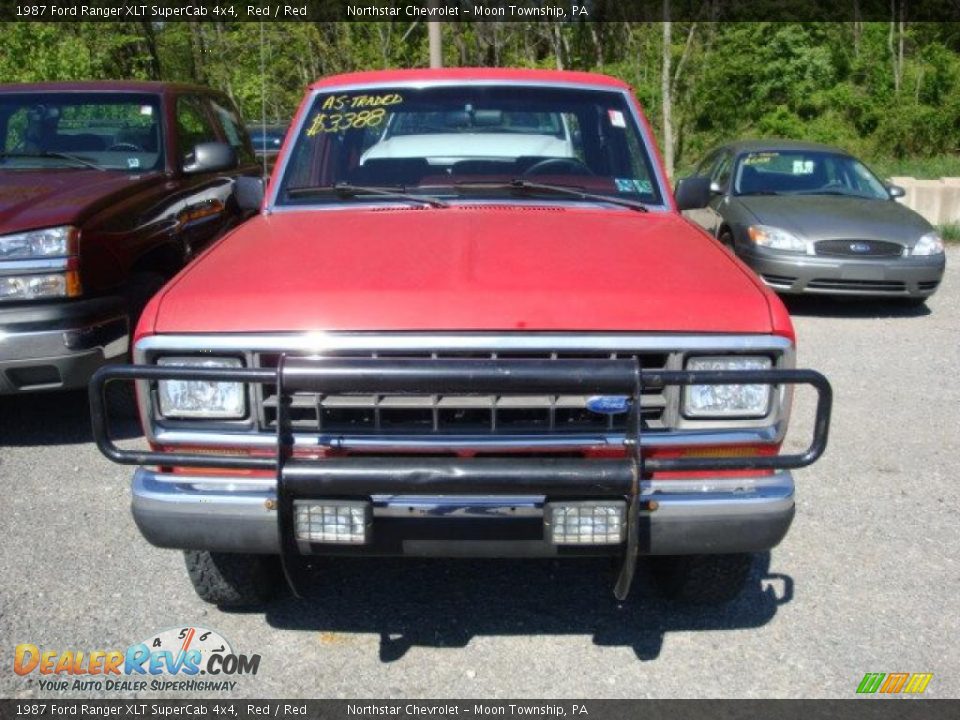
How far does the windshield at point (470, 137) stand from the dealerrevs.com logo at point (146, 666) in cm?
192

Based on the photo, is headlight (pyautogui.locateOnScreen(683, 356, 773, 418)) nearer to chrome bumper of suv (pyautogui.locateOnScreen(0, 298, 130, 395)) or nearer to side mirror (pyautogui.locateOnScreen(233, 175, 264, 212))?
side mirror (pyautogui.locateOnScreen(233, 175, 264, 212))

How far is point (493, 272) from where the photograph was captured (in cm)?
292

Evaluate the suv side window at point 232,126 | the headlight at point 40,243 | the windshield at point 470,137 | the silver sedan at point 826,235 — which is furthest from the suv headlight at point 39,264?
the silver sedan at point 826,235

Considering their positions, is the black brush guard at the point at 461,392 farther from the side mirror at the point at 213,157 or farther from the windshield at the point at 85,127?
the windshield at the point at 85,127

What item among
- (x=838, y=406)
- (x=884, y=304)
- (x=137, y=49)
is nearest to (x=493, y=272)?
(x=838, y=406)

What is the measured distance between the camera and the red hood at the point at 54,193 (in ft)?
15.5

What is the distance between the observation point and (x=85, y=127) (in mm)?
6203

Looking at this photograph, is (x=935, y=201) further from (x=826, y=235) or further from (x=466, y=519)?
(x=466, y=519)

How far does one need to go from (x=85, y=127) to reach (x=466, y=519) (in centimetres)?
469

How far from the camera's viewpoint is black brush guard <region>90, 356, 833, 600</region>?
2.55 metres

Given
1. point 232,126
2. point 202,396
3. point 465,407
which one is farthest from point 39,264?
point 232,126

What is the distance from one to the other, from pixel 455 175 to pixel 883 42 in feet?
74.2

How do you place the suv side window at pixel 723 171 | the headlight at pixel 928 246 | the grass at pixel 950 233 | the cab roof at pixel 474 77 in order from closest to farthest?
the cab roof at pixel 474 77 → the headlight at pixel 928 246 → the suv side window at pixel 723 171 → the grass at pixel 950 233

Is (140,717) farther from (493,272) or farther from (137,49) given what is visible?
(137,49)
